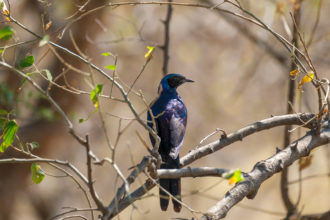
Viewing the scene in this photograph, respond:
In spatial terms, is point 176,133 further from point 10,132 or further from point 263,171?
point 10,132

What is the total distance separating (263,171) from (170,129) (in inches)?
58.0

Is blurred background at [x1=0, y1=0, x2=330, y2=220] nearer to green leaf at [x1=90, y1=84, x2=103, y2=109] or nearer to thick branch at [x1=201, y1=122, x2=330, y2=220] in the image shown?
thick branch at [x1=201, y1=122, x2=330, y2=220]

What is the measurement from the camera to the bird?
3.84 metres

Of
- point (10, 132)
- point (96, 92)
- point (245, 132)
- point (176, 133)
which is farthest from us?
point (176, 133)

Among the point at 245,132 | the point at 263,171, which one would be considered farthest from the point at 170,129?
the point at 263,171

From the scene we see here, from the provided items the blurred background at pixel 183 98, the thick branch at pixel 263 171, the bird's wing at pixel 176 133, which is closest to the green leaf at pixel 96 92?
the thick branch at pixel 263 171

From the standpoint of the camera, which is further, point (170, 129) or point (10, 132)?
point (170, 129)

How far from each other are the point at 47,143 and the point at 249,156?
455cm

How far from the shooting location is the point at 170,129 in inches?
173

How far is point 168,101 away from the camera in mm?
5078

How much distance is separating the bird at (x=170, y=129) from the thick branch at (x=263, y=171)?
0.60 m

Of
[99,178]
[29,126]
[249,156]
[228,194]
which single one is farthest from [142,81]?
[228,194]

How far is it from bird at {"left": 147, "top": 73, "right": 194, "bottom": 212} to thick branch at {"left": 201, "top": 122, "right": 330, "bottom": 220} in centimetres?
60

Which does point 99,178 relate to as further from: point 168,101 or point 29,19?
point 168,101
